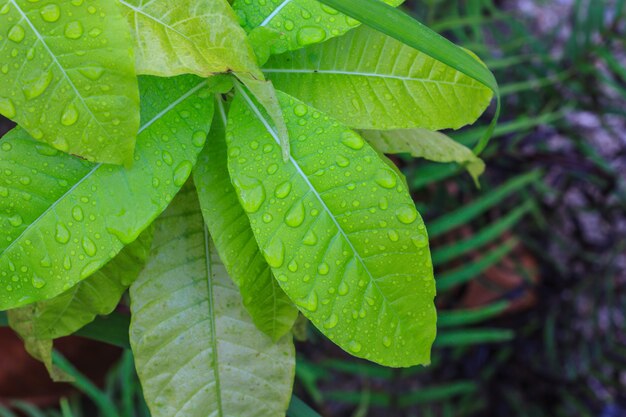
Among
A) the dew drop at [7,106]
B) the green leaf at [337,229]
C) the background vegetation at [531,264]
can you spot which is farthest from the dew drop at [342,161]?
the background vegetation at [531,264]

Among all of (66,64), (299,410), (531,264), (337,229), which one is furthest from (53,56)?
(531,264)

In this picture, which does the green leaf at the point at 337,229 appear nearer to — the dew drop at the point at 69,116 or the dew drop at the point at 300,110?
the dew drop at the point at 300,110

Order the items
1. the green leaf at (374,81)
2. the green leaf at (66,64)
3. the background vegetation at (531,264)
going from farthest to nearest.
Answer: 1. the background vegetation at (531,264)
2. the green leaf at (374,81)
3. the green leaf at (66,64)

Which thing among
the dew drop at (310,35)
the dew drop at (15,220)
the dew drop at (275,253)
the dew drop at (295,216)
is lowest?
the dew drop at (275,253)

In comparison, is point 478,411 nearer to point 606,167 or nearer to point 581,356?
point 581,356

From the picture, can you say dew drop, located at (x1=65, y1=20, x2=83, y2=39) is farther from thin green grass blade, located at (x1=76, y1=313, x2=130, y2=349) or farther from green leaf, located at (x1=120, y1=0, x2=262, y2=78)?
thin green grass blade, located at (x1=76, y1=313, x2=130, y2=349)

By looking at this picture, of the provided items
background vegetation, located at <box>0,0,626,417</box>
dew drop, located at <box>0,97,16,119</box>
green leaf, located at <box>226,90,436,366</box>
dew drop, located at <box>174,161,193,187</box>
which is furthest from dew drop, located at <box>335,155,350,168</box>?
background vegetation, located at <box>0,0,626,417</box>
